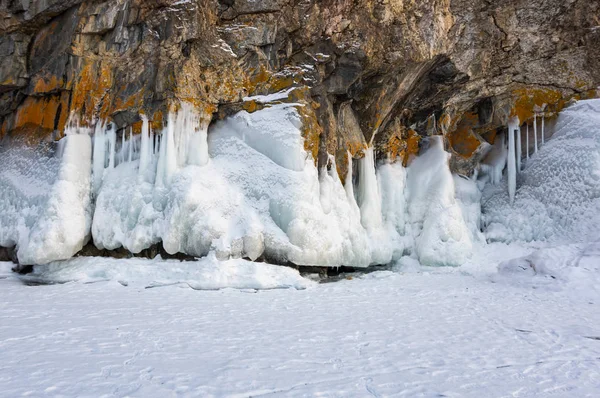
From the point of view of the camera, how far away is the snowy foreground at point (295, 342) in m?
3.73

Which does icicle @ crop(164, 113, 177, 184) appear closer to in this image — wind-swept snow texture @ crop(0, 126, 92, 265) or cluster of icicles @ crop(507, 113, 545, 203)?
wind-swept snow texture @ crop(0, 126, 92, 265)

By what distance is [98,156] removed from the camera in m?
12.1

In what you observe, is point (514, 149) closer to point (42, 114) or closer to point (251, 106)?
point (251, 106)

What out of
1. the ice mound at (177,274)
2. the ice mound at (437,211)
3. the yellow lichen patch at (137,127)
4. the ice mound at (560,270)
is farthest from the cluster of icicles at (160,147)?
the ice mound at (560,270)

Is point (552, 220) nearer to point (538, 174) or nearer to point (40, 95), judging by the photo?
point (538, 174)

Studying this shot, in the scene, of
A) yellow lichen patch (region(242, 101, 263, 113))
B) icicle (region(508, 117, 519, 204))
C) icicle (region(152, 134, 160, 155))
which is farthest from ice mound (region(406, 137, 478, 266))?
icicle (region(152, 134, 160, 155))

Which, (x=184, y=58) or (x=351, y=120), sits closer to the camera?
(x=184, y=58)

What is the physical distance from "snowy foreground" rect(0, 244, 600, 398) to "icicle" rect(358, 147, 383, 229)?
5193 mm

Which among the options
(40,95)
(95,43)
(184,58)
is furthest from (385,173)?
(40,95)

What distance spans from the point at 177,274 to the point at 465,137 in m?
13.5

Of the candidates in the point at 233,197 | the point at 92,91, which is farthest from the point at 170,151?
the point at 92,91

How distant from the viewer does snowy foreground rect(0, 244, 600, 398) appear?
3727 mm

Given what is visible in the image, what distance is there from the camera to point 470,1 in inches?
583

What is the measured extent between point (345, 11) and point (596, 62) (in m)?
10.5
